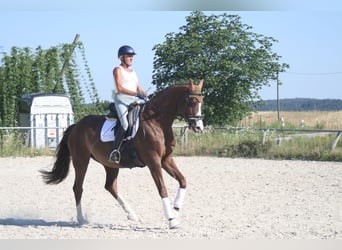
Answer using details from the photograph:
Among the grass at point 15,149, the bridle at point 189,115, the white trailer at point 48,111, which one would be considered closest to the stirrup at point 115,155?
the bridle at point 189,115

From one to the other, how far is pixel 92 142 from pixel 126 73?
1.15 meters

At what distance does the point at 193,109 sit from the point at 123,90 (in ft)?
3.03

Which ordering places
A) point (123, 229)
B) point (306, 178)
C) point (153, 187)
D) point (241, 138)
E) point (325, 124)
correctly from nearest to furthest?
1. point (123, 229)
2. point (153, 187)
3. point (306, 178)
4. point (241, 138)
5. point (325, 124)

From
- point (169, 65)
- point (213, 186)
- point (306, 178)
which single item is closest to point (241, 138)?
point (169, 65)

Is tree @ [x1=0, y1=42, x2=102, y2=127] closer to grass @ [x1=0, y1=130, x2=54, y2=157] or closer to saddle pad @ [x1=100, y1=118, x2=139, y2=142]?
grass @ [x1=0, y1=130, x2=54, y2=157]

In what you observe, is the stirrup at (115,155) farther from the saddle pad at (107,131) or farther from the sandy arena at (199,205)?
the sandy arena at (199,205)

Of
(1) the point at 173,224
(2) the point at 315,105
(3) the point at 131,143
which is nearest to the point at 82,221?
(3) the point at 131,143

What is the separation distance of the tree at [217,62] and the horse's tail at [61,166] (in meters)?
9.25

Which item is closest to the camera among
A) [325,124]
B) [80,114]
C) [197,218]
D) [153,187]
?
[197,218]

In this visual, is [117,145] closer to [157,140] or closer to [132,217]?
[157,140]

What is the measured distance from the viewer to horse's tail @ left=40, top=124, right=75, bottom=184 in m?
7.76

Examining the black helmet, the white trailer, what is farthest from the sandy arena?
the white trailer

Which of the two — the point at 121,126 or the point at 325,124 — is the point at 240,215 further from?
the point at 325,124

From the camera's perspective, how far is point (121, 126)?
21.9ft
